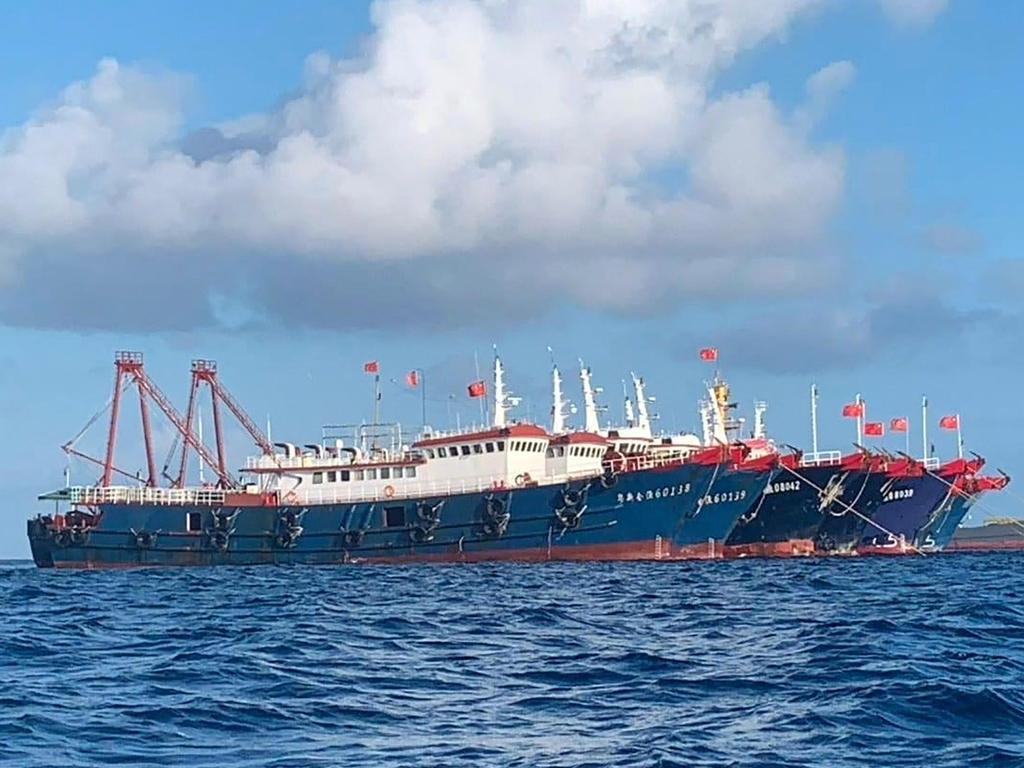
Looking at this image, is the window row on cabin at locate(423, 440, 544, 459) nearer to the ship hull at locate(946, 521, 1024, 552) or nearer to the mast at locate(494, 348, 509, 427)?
the mast at locate(494, 348, 509, 427)

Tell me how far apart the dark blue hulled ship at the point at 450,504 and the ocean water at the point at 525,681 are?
27.9 metres

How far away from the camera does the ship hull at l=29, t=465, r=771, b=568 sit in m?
70.7

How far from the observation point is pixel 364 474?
263 ft

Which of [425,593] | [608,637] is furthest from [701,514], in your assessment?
[608,637]

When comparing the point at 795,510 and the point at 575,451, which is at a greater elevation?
the point at 575,451

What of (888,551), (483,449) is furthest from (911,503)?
(483,449)

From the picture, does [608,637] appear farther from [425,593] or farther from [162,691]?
[425,593]

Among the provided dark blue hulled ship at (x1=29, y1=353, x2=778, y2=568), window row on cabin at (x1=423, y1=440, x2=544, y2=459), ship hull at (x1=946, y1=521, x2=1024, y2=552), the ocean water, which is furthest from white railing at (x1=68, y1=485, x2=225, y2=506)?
ship hull at (x1=946, y1=521, x2=1024, y2=552)

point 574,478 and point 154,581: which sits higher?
point 574,478

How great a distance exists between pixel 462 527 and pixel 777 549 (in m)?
18.5

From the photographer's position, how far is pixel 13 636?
31641 millimetres

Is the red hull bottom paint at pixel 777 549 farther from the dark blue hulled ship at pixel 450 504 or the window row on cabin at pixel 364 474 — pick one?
the window row on cabin at pixel 364 474

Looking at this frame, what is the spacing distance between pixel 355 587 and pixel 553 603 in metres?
14.0

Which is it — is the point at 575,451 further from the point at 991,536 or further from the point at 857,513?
the point at 991,536
